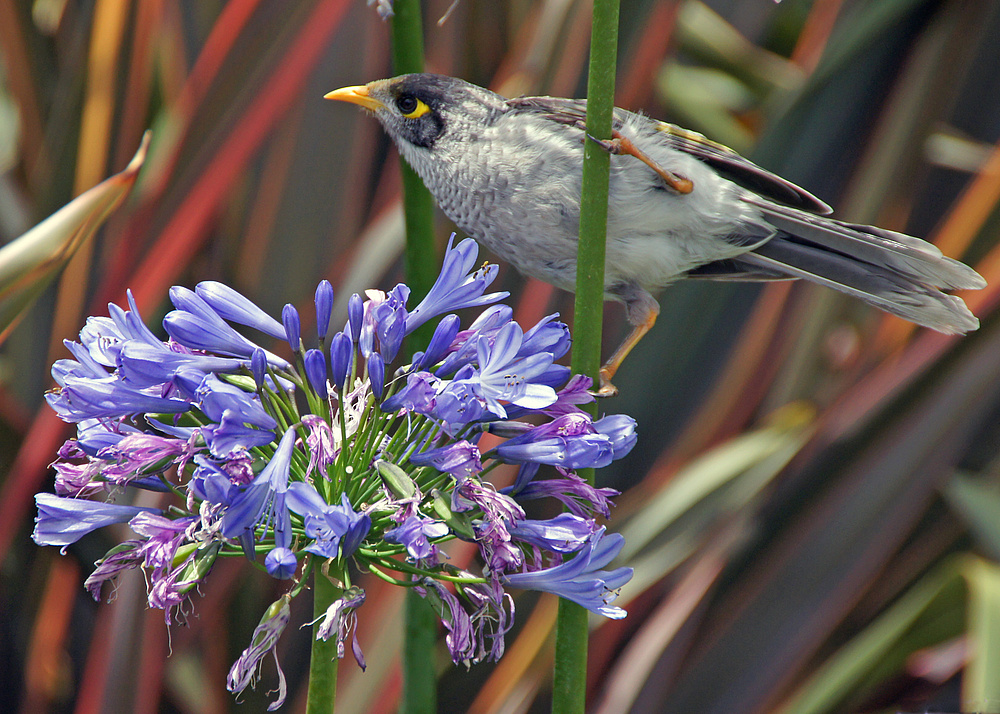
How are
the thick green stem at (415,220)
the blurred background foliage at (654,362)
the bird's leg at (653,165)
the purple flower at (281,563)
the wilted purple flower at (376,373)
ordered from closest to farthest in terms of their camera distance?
1. the purple flower at (281,563)
2. the wilted purple flower at (376,373)
3. the thick green stem at (415,220)
4. the bird's leg at (653,165)
5. the blurred background foliage at (654,362)

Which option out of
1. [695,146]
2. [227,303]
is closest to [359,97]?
[695,146]

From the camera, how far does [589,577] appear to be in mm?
712

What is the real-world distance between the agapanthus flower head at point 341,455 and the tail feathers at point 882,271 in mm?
509

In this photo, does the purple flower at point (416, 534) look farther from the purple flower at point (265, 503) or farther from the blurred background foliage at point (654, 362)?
the blurred background foliage at point (654, 362)

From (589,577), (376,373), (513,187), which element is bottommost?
(589,577)

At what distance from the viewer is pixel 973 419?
1660 mm

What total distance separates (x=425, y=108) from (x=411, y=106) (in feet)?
0.08

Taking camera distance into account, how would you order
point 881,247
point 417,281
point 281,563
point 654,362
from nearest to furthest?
point 281,563 → point 417,281 → point 881,247 → point 654,362

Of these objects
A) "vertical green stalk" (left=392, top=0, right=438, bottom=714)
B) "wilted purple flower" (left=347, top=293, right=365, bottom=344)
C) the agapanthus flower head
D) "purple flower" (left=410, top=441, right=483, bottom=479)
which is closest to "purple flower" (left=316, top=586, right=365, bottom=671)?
the agapanthus flower head

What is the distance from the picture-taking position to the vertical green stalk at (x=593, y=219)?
2.16 ft

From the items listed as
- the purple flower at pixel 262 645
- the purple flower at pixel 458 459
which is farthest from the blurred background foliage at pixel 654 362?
the purple flower at pixel 458 459

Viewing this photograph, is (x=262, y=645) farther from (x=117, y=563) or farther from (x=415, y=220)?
(x=415, y=220)

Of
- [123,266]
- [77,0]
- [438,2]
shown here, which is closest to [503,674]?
[123,266]

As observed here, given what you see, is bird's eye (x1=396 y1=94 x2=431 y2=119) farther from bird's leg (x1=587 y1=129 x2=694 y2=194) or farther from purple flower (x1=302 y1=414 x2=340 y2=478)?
purple flower (x1=302 y1=414 x2=340 y2=478)
